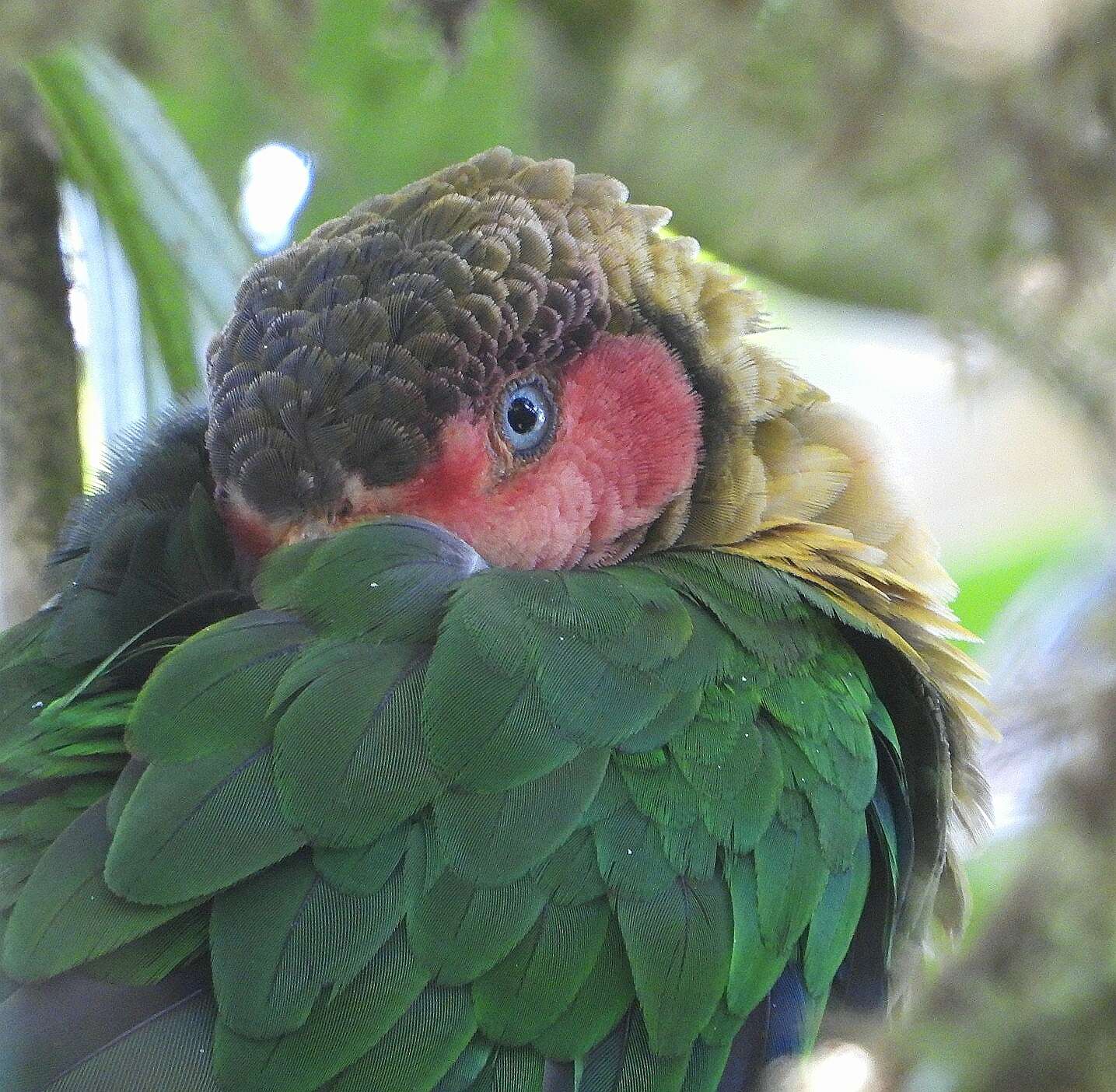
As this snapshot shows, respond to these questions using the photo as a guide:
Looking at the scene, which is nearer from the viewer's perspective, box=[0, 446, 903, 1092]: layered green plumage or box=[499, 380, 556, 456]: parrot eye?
box=[0, 446, 903, 1092]: layered green plumage

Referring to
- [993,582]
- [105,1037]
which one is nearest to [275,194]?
[105,1037]

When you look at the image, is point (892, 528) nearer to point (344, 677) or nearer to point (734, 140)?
point (344, 677)

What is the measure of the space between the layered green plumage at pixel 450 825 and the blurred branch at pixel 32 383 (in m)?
0.38

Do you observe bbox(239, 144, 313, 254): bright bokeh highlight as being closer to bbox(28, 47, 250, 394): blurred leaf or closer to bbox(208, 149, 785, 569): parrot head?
bbox(28, 47, 250, 394): blurred leaf

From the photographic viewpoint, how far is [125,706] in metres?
0.97

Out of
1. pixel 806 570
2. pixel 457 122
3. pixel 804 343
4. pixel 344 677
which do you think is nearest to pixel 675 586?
pixel 806 570

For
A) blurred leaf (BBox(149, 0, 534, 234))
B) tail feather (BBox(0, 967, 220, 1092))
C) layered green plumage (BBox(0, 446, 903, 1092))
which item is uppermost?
blurred leaf (BBox(149, 0, 534, 234))

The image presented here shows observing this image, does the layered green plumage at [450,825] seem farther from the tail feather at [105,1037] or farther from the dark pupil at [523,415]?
the dark pupil at [523,415]

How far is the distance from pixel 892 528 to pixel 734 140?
40.9 inches

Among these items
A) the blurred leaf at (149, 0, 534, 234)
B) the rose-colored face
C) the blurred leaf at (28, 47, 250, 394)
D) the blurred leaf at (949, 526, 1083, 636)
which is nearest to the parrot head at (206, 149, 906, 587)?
the rose-colored face

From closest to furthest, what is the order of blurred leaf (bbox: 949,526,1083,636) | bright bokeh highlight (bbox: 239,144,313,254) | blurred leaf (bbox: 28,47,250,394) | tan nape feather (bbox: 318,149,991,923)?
→ tan nape feather (bbox: 318,149,991,923) → blurred leaf (bbox: 28,47,250,394) → bright bokeh highlight (bbox: 239,144,313,254) → blurred leaf (bbox: 949,526,1083,636)

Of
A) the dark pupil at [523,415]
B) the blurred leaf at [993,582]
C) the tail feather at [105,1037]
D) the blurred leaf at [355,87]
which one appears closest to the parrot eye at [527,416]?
the dark pupil at [523,415]

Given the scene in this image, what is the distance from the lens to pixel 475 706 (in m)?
0.93

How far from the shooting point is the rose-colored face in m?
1.11
